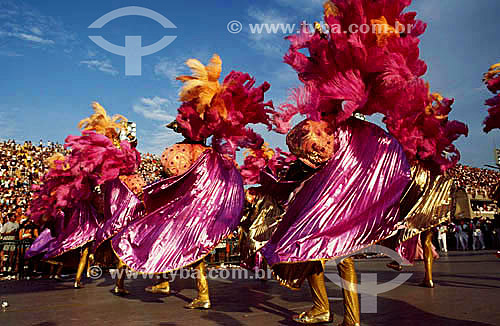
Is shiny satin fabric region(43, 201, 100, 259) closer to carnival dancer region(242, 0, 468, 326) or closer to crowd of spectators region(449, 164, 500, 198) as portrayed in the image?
carnival dancer region(242, 0, 468, 326)

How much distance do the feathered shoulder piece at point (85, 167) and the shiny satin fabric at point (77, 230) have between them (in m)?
0.19

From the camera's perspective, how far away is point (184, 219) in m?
4.48

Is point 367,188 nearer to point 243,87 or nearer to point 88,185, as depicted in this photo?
point 243,87

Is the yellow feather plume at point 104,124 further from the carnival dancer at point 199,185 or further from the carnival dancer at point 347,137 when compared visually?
the carnival dancer at point 347,137

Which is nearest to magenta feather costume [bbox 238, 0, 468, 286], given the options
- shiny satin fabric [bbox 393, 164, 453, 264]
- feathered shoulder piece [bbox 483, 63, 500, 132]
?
shiny satin fabric [bbox 393, 164, 453, 264]

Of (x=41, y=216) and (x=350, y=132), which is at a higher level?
(x=350, y=132)

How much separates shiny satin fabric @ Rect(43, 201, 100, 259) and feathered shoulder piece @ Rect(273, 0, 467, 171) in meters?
4.87

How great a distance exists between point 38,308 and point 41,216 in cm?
279

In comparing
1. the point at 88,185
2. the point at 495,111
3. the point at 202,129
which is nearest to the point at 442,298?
the point at 495,111

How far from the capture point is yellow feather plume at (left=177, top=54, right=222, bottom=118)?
4582mm

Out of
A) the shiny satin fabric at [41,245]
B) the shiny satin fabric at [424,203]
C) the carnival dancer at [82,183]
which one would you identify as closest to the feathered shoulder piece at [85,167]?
the carnival dancer at [82,183]

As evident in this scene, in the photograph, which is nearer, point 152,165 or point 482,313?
point 482,313

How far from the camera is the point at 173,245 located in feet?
14.4

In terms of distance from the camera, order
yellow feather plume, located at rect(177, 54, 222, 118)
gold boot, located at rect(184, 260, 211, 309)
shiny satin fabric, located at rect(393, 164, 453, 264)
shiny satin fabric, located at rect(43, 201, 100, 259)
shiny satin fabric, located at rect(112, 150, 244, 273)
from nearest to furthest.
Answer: shiny satin fabric, located at rect(393, 164, 453, 264), shiny satin fabric, located at rect(112, 150, 244, 273), gold boot, located at rect(184, 260, 211, 309), yellow feather plume, located at rect(177, 54, 222, 118), shiny satin fabric, located at rect(43, 201, 100, 259)
